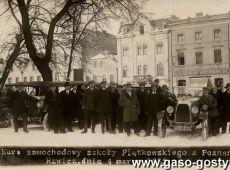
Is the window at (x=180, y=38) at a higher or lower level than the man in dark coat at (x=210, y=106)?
higher

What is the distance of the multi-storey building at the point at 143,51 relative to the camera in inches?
300

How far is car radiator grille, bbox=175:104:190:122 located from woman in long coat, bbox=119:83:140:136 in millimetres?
675

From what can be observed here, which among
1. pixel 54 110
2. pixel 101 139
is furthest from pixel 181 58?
pixel 54 110

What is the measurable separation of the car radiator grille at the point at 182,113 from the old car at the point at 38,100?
6.63 ft

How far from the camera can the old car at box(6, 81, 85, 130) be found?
816cm

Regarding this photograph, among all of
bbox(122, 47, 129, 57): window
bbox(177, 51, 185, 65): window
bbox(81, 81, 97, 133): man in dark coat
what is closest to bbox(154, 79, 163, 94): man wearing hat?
Result: bbox(177, 51, 185, 65): window

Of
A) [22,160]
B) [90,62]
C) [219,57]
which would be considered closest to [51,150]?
[22,160]

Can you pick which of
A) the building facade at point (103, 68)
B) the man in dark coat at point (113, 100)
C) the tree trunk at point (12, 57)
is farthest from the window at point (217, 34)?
the tree trunk at point (12, 57)

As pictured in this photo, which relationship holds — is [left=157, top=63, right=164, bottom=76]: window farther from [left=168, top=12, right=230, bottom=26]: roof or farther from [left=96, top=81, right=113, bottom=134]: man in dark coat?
[left=96, top=81, right=113, bottom=134]: man in dark coat

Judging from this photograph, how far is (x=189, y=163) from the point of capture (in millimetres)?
6941

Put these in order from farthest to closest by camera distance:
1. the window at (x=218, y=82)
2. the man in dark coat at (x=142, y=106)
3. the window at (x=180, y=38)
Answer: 1. the window at (x=180, y=38)
2. the man in dark coat at (x=142, y=106)
3. the window at (x=218, y=82)

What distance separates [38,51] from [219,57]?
10.2 ft

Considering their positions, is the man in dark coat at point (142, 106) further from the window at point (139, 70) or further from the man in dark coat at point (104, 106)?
the man in dark coat at point (104, 106)

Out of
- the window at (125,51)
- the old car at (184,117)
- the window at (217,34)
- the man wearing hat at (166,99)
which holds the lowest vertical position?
the old car at (184,117)
